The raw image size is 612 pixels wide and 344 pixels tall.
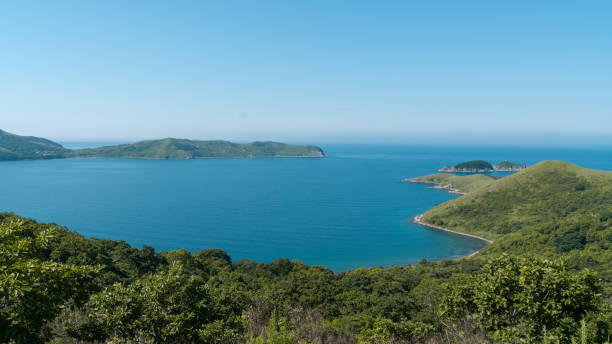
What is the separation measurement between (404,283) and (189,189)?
11922 centimetres

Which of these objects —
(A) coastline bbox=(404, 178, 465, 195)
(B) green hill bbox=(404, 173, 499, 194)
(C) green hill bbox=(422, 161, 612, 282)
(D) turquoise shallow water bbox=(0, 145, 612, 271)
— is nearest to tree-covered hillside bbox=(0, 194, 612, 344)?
(D) turquoise shallow water bbox=(0, 145, 612, 271)

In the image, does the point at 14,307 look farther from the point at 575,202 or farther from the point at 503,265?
the point at 575,202

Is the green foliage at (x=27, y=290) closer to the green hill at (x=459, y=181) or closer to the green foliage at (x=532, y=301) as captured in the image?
the green foliage at (x=532, y=301)

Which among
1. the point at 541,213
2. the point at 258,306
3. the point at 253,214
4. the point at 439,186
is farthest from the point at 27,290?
the point at 439,186

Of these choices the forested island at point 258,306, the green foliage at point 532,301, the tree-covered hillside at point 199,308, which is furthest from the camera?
the green foliage at point 532,301

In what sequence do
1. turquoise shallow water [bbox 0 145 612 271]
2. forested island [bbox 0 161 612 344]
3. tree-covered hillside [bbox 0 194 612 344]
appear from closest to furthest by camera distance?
tree-covered hillside [bbox 0 194 612 344] → forested island [bbox 0 161 612 344] → turquoise shallow water [bbox 0 145 612 271]

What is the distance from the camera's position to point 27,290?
7.39m

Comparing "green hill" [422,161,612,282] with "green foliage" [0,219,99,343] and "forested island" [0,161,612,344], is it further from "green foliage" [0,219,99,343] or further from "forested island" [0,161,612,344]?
"green foliage" [0,219,99,343]

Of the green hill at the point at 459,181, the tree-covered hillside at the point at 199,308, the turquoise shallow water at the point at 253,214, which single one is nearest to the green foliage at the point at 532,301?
the tree-covered hillside at the point at 199,308

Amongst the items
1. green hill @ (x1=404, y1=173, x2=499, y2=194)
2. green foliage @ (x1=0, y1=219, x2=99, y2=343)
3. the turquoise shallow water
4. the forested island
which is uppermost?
green foliage @ (x1=0, y1=219, x2=99, y2=343)

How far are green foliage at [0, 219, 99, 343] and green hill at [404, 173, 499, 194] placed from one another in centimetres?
15465

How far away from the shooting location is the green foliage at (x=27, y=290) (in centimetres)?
786

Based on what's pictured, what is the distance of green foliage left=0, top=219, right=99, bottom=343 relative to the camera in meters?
7.86

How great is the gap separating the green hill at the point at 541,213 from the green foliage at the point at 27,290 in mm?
70853
